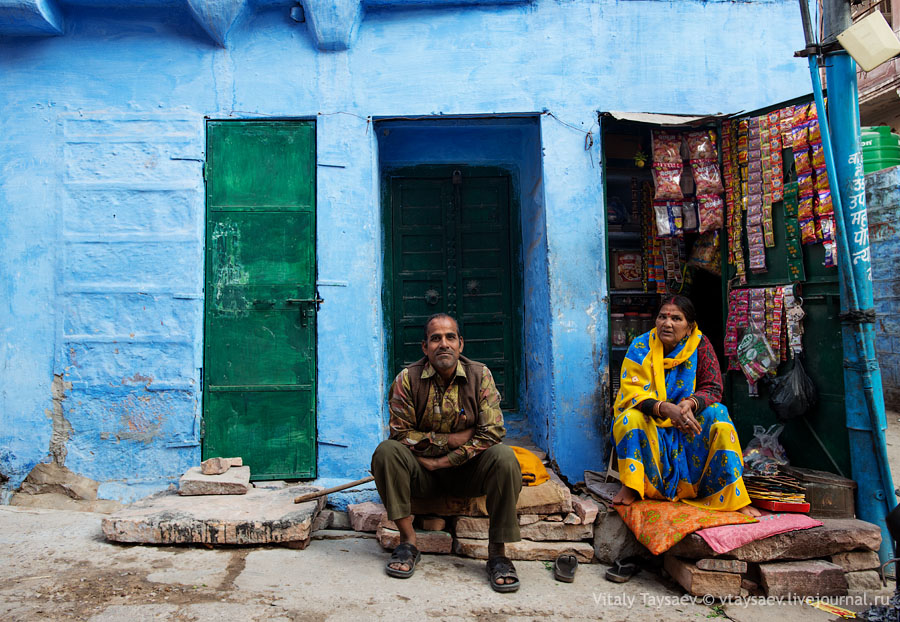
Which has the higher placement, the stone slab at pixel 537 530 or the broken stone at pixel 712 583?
the stone slab at pixel 537 530

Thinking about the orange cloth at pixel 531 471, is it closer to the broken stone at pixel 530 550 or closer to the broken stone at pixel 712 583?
the broken stone at pixel 530 550

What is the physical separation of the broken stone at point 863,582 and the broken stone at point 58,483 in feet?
15.5

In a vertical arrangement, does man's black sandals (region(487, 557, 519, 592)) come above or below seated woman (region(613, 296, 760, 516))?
below

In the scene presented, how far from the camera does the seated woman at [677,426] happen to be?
10.8 ft

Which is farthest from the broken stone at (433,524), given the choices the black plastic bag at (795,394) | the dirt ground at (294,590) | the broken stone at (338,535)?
the black plastic bag at (795,394)

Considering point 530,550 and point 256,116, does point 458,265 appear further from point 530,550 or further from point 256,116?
point 530,550

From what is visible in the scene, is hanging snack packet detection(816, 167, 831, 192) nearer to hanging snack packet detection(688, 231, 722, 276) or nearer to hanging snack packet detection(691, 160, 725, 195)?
hanging snack packet detection(691, 160, 725, 195)

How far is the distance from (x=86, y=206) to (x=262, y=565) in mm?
2918

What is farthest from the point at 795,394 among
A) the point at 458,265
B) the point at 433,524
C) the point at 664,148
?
the point at 458,265

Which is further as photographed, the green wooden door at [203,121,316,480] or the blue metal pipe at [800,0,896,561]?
the green wooden door at [203,121,316,480]

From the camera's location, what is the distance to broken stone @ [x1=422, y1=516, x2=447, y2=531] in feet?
11.4

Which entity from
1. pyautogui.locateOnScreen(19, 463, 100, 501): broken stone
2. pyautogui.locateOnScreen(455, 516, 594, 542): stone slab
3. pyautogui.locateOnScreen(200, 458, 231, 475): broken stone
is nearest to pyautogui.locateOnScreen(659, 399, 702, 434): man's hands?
pyautogui.locateOnScreen(455, 516, 594, 542): stone slab

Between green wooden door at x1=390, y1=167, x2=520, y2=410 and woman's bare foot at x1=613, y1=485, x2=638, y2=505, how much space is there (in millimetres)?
1863

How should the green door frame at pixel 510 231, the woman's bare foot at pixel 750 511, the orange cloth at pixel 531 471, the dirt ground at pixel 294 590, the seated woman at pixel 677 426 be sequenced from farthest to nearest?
the green door frame at pixel 510 231 → the orange cloth at pixel 531 471 → the seated woman at pixel 677 426 → the woman's bare foot at pixel 750 511 → the dirt ground at pixel 294 590
